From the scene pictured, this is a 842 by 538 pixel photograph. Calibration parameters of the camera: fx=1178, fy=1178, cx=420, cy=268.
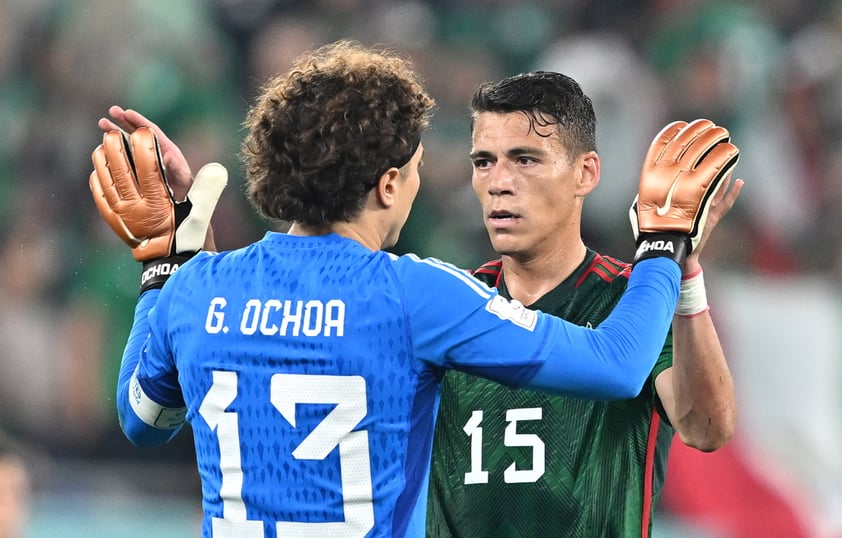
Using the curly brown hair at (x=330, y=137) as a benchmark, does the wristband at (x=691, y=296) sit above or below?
below

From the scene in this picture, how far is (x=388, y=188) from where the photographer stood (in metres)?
2.32

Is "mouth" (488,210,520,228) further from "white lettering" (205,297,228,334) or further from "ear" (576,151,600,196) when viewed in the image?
"white lettering" (205,297,228,334)

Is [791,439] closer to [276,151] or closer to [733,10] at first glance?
[733,10]

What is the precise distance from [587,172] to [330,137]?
123 cm

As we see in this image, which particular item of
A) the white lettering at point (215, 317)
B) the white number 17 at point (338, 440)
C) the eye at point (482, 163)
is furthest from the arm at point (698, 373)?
the white lettering at point (215, 317)

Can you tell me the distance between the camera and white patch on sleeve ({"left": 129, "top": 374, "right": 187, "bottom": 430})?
2475 millimetres

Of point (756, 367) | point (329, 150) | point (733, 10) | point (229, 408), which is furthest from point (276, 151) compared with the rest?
point (733, 10)

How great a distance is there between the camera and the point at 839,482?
623 cm

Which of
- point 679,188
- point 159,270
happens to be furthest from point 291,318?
point 679,188

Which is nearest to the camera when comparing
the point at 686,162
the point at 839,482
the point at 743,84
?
the point at 686,162

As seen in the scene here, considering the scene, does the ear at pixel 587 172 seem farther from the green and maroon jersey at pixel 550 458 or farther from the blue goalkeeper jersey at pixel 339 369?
the blue goalkeeper jersey at pixel 339 369

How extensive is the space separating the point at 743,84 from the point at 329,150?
5054mm

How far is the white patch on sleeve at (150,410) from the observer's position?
8.12 feet

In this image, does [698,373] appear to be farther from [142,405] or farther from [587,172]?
[142,405]
